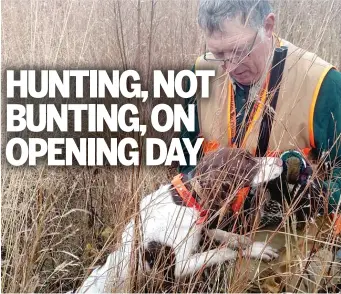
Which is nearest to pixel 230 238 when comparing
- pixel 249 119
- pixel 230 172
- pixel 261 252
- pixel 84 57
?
pixel 261 252

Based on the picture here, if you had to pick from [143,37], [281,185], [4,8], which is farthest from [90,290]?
[4,8]

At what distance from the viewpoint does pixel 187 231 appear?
7.73 ft

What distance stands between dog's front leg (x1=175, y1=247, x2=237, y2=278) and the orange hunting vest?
1.30ft

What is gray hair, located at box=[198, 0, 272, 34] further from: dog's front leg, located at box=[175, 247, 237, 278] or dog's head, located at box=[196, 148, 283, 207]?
dog's front leg, located at box=[175, 247, 237, 278]

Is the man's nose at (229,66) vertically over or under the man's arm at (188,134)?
over

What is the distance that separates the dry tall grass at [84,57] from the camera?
253 cm

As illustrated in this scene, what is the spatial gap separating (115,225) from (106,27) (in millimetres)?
821

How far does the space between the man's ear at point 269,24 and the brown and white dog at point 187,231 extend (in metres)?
0.50

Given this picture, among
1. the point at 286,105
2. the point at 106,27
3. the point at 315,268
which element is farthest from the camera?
the point at 106,27

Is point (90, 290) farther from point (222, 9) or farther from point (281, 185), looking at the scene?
point (222, 9)

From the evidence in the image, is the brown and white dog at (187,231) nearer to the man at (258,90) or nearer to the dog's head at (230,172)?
the dog's head at (230,172)

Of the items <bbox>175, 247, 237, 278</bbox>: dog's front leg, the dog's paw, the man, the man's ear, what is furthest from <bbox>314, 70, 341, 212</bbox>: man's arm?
<bbox>175, 247, 237, 278</bbox>: dog's front leg

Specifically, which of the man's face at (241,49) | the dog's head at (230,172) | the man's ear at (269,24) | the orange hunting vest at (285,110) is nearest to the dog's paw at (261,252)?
the dog's head at (230,172)

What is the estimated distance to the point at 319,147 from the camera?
8.17 ft
